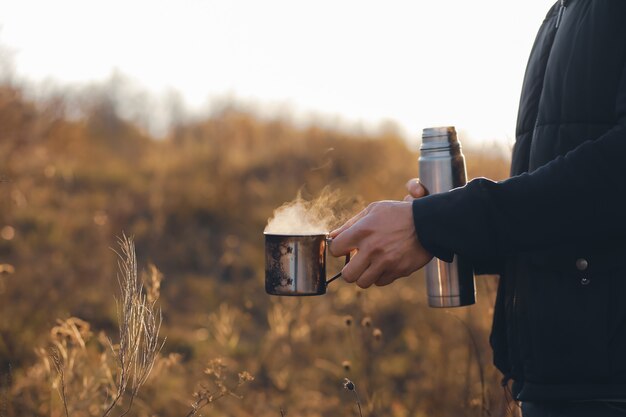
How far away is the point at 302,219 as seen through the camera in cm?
225

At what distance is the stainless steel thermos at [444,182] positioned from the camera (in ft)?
6.98

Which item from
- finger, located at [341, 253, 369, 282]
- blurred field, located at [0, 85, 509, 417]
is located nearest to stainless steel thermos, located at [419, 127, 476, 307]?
finger, located at [341, 253, 369, 282]

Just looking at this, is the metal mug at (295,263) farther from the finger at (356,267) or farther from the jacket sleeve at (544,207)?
the jacket sleeve at (544,207)

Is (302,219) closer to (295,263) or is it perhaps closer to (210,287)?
(295,263)

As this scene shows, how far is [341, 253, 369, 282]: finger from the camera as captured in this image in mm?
1881

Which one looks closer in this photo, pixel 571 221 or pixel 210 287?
pixel 571 221

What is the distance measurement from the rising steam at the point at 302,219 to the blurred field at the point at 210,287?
217 millimetres

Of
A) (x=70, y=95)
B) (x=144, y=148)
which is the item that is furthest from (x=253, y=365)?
(x=144, y=148)

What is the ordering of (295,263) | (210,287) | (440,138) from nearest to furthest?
(295,263) < (440,138) < (210,287)

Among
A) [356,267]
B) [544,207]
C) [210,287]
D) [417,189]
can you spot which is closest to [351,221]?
[356,267]

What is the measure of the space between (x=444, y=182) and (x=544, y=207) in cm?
41

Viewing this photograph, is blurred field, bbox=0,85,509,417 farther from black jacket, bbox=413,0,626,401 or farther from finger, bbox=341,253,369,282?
black jacket, bbox=413,0,626,401

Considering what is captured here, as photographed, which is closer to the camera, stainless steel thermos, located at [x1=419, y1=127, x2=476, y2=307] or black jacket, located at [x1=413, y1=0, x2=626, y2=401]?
black jacket, located at [x1=413, y1=0, x2=626, y2=401]

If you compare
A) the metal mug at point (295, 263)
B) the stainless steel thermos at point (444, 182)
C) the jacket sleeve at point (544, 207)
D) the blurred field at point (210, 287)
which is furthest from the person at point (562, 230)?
the blurred field at point (210, 287)
